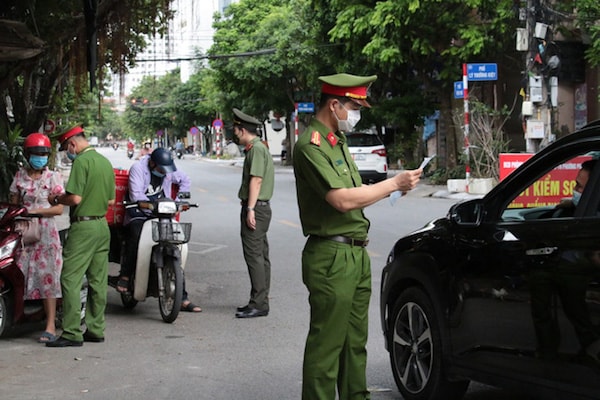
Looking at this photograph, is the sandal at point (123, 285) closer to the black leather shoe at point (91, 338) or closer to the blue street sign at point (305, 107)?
the black leather shoe at point (91, 338)

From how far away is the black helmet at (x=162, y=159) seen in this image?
27.9 feet

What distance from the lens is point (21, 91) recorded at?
18.3m

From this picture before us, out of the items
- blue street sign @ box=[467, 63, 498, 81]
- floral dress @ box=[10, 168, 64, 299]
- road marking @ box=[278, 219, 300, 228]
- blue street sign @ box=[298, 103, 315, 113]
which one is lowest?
road marking @ box=[278, 219, 300, 228]

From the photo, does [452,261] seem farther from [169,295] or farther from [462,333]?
[169,295]

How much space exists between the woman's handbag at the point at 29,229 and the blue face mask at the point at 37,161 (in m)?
0.45

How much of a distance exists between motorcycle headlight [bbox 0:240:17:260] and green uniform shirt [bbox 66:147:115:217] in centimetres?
57

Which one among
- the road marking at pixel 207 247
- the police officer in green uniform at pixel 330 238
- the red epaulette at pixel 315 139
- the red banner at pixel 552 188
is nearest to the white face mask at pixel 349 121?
the police officer in green uniform at pixel 330 238

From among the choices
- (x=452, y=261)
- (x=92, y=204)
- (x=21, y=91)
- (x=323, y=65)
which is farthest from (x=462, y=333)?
(x=323, y=65)

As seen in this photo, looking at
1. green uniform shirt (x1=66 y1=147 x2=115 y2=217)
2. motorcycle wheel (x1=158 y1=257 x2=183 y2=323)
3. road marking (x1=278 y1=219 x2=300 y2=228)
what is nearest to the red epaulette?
green uniform shirt (x1=66 y1=147 x2=115 y2=217)

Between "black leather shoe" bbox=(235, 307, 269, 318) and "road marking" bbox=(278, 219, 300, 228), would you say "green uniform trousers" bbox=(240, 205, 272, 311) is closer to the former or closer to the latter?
"black leather shoe" bbox=(235, 307, 269, 318)

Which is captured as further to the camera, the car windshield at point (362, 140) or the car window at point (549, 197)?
the car windshield at point (362, 140)

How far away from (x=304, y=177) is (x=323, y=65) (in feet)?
105

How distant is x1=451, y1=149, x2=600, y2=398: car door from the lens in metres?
3.91

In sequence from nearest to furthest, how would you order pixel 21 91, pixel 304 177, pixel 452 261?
pixel 304 177, pixel 452 261, pixel 21 91
